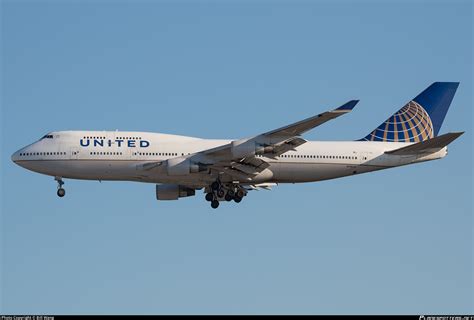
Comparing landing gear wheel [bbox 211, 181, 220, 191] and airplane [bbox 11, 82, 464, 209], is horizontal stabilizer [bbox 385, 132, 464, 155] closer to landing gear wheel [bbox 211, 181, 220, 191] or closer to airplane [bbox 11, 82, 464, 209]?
airplane [bbox 11, 82, 464, 209]

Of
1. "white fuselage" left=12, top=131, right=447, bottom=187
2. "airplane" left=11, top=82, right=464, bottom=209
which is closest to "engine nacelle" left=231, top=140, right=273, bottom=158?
"airplane" left=11, top=82, right=464, bottom=209

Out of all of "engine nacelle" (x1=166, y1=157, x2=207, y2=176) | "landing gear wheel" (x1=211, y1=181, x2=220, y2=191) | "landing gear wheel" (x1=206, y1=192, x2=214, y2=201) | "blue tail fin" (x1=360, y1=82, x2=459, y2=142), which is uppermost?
"blue tail fin" (x1=360, y1=82, x2=459, y2=142)

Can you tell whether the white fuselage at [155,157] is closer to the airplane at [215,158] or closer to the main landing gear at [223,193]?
the airplane at [215,158]

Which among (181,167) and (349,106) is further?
(181,167)

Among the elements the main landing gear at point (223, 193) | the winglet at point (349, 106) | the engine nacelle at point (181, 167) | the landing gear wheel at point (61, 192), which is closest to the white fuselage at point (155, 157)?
the engine nacelle at point (181, 167)

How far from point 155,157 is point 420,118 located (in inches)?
635

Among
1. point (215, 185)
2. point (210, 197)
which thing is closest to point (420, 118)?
point (215, 185)

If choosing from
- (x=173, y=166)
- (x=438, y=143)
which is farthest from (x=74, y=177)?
(x=438, y=143)

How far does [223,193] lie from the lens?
55.2m

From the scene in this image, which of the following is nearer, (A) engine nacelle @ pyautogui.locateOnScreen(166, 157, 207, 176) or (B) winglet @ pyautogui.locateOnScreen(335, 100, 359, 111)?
(B) winglet @ pyautogui.locateOnScreen(335, 100, 359, 111)

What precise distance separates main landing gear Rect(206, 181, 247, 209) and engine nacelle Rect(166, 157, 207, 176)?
6.91 ft

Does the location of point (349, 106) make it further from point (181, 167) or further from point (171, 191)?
point (171, 191)

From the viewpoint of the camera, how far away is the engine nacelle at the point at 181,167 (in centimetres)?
5306

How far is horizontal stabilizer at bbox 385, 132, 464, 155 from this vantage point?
53.9 m
